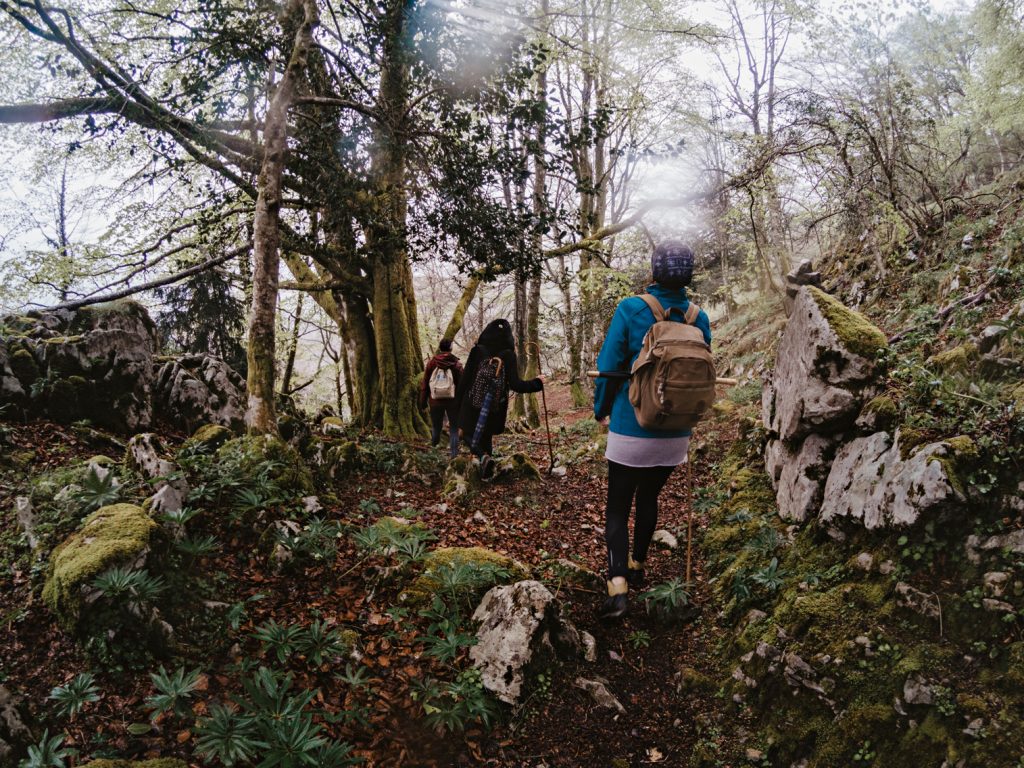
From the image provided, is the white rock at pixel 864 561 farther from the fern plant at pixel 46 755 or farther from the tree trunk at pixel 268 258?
the tree trunk at pixel 268 258

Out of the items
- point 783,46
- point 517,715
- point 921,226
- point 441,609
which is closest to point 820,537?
point 517,715

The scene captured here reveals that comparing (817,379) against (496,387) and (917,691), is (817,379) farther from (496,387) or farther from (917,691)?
(496,387)

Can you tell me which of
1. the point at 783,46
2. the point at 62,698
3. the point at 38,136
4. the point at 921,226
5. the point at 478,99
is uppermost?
the point at 783,46

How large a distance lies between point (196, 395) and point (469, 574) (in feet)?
16.4

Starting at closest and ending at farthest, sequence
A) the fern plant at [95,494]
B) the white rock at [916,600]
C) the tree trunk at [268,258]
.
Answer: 1. the white rock at [916,600]
2. the fern plant at [95,494]
3. the tree trunk at [268,258]

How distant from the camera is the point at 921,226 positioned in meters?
8.41

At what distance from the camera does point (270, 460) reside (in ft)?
15.8

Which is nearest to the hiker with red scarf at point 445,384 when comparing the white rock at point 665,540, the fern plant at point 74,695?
the white rock at point 665,540

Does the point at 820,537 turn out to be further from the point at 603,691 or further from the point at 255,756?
the point at 255,756

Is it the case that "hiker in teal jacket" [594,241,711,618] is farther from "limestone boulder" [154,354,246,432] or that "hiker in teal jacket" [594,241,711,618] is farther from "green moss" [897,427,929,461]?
"limestone boulder" [154,354,246,432]

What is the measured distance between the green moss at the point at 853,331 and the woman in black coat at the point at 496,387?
10.9 ft

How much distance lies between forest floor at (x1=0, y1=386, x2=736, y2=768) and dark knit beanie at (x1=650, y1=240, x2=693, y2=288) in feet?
8.23

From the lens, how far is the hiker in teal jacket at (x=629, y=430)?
12.0 feet

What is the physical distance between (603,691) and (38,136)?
12518 millimetres
